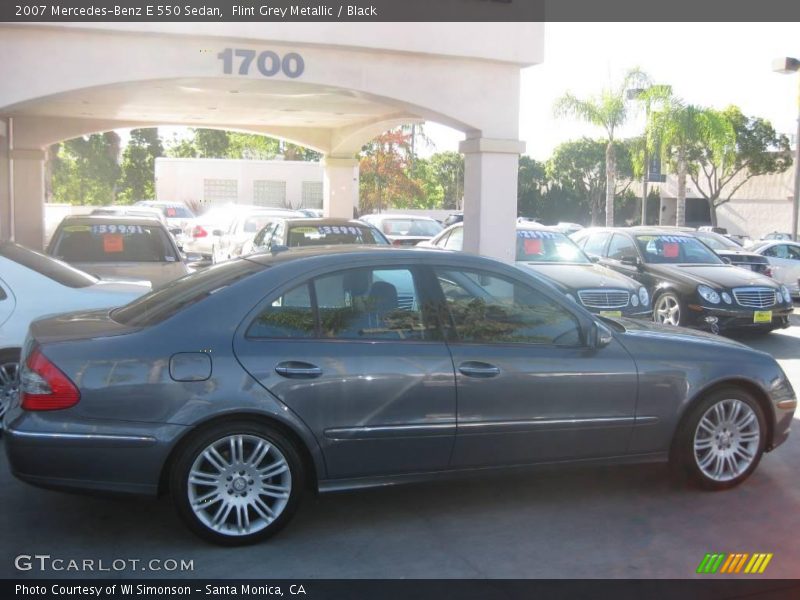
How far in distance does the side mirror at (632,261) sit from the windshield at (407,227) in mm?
6851

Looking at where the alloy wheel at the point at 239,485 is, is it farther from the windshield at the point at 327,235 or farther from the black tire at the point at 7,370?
the windshield at the point at 327,235

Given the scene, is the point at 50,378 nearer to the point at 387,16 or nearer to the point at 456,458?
the point at 456,458

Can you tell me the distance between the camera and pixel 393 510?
532 cm

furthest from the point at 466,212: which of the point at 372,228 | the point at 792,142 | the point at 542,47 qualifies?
the point at 792,142

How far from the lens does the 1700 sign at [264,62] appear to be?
10695mm

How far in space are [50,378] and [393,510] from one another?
2100 mm

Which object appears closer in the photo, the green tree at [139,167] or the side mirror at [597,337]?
the side mirror at [597,337]

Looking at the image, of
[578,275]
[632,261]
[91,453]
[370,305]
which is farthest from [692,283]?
Answer: [91,453]

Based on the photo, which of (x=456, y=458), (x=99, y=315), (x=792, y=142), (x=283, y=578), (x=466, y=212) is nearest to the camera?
(x=283, y=578)

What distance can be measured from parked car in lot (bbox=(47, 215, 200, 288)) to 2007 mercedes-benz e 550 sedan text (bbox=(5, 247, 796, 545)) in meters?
4.76

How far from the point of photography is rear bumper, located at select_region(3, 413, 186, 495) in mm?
4422

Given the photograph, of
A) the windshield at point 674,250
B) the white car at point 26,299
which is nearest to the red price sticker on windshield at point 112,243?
the white car at point 26,299

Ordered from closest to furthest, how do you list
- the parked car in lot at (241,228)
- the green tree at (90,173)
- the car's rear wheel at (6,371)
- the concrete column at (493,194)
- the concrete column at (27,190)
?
the car's rear wheel at (6,371) → the concrete column at (493,194) → the concrete column at (27,190) → the parked car in lot at (241,228) → the green tree at (90,173)

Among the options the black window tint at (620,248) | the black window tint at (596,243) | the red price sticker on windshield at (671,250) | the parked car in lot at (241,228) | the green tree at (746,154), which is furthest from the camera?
the green tree at (746,154)
